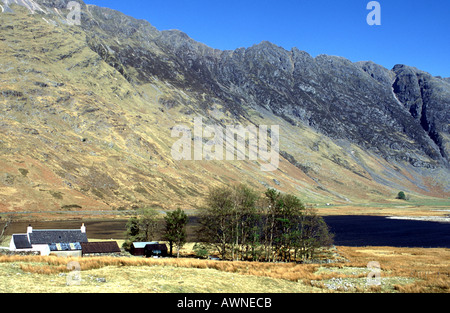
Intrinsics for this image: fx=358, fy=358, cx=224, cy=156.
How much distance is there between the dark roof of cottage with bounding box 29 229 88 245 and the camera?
5919 cm

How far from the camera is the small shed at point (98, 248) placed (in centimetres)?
5862

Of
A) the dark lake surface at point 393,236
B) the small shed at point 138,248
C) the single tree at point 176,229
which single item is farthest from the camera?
the dark lake surface at point 393,236

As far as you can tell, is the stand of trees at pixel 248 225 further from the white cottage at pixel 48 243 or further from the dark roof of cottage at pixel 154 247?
the white cottage at pixel 48 243

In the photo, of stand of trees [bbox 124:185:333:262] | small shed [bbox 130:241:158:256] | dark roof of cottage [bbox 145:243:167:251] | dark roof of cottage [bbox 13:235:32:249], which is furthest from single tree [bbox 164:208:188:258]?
dark roof of cottage [bbox 13:235:32:249]

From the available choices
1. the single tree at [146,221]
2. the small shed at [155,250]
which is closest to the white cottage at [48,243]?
the small shed at [155,250]

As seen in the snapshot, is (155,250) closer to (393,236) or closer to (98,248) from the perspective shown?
(98,248)

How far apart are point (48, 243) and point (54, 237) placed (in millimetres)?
1877

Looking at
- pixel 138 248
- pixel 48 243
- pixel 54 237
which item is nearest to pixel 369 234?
pixel 138 248

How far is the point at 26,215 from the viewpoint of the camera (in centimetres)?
12581

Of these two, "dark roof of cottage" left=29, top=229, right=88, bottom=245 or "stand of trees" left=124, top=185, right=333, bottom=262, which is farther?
"stand of trees" left=124, top=185, right=333, bottom=262

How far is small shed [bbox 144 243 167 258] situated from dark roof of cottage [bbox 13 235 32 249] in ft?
62.6

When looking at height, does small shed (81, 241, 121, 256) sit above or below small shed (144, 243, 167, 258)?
above

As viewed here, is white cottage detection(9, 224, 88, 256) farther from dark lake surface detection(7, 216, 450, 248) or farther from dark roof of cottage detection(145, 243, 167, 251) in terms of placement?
dark lake surface detection(7, 216, 450, 248)
